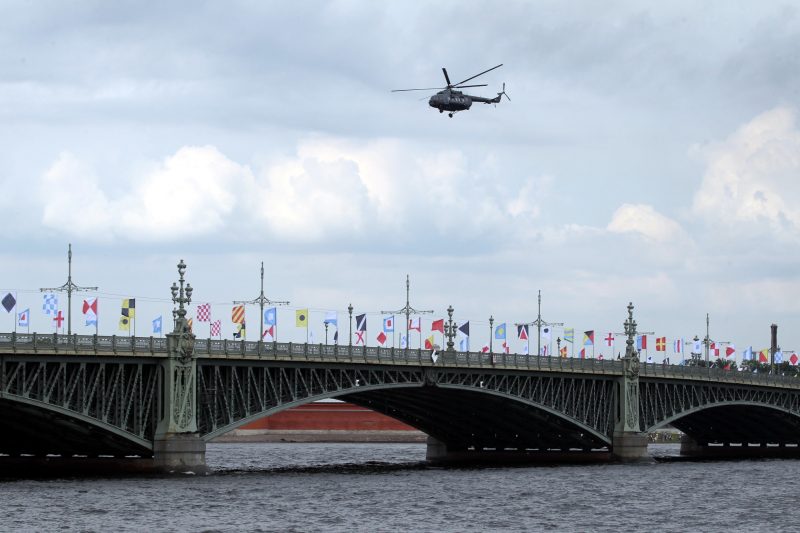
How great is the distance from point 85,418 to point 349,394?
2619 cm

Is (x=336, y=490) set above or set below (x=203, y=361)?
below

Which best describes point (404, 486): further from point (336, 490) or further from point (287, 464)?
point (287, 464)

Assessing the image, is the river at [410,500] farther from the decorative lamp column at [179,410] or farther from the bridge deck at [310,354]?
the bridge deck at [310,354]

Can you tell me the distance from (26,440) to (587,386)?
5005cm

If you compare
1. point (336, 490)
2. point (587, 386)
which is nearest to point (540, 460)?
point (587, 386)

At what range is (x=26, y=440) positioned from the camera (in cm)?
10388

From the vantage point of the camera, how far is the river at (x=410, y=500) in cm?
7700

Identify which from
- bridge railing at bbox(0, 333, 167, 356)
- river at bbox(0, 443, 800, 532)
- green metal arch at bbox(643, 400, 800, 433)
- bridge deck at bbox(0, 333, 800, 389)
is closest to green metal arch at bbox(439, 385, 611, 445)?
bridge deck at bbox(0, 333, 800, 389)

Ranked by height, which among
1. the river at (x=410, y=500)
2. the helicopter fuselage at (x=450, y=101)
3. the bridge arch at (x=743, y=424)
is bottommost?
the river at (x=410, y=500)

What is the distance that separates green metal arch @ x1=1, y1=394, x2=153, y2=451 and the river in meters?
2.56

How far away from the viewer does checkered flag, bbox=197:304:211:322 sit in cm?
10294

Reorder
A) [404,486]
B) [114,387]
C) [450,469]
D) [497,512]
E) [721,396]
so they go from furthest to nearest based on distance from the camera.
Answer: [721,396] < [450,469] < [404,486] < [114,387] < [497,512]

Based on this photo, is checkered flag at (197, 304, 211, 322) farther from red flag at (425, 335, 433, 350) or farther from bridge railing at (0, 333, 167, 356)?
red flag at (425, 335, 433, 350)

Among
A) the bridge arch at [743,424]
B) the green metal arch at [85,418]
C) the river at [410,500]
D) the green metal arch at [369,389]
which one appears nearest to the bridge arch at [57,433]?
the green metal arch at [85,418]
